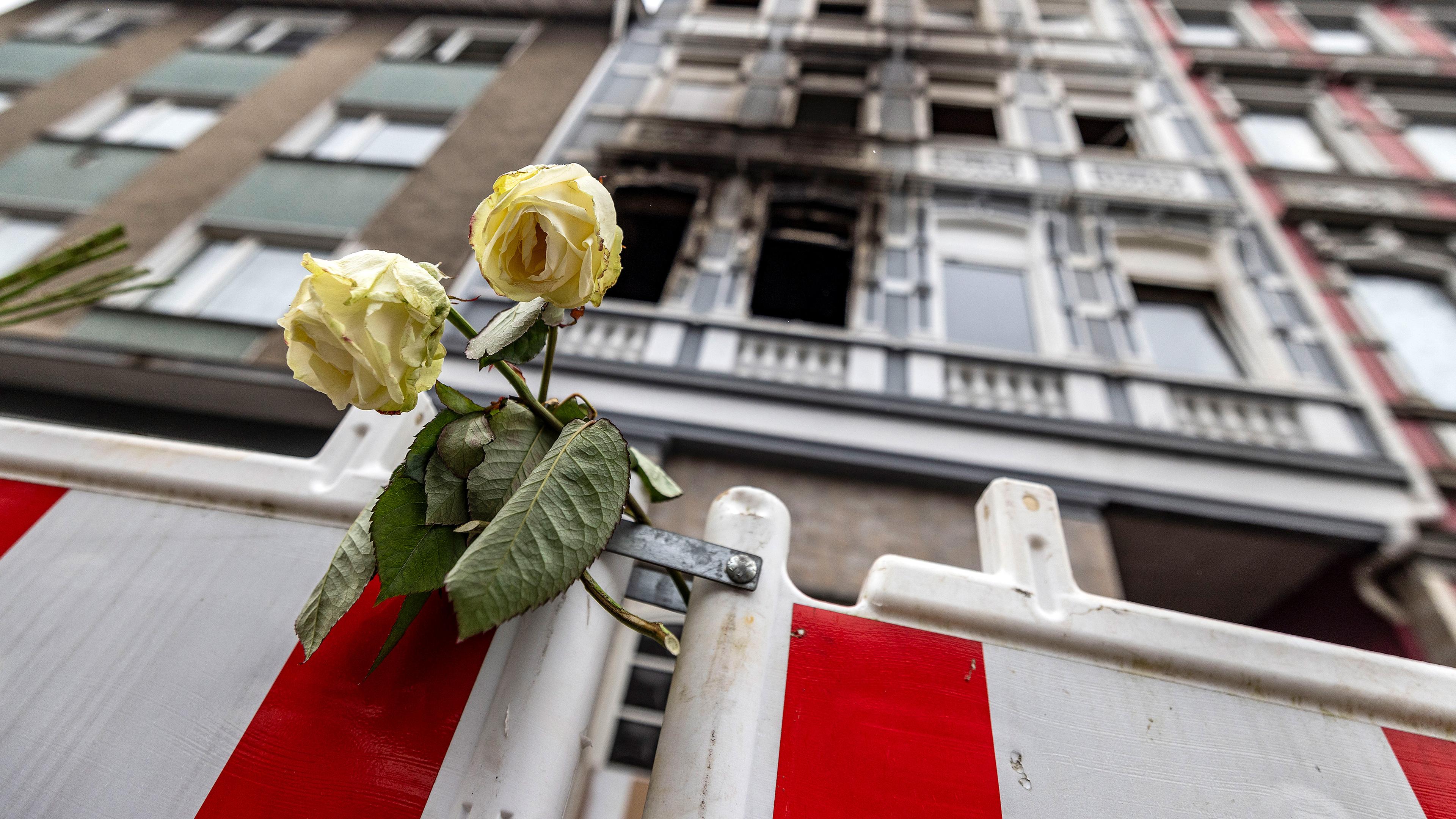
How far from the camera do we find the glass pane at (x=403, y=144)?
584cm

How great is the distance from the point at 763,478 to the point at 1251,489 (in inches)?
115

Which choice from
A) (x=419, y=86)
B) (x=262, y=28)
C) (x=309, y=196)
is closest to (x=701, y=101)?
(x=419, y=86)

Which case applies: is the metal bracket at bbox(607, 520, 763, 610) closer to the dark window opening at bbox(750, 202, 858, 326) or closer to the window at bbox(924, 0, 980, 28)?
the dark window opening at bbox(750, 202, 858, 326)

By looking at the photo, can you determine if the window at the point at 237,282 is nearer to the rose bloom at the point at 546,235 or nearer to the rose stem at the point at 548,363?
the rose stem at the point at 548,363

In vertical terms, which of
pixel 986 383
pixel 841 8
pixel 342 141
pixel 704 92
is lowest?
pixel 986 383

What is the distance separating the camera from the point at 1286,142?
598cm

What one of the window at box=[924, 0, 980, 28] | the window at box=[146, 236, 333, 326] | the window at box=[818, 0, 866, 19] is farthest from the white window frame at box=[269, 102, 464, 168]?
the window at box=[924, 0, 980, 28]

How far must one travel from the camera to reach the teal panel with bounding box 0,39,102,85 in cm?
683

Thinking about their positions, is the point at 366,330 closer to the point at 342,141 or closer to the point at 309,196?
the point at 309,196

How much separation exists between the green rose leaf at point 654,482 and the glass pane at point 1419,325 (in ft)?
19.2

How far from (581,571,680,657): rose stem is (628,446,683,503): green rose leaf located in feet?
0.65

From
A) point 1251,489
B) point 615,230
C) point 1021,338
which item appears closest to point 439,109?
point 1021,338

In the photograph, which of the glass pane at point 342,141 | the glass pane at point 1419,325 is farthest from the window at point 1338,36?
the glass pane at point 342,141

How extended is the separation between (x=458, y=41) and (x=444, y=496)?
28.7ft
